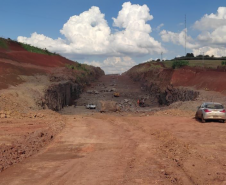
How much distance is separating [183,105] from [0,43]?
4416 cm

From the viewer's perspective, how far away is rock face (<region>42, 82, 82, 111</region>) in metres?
32.8

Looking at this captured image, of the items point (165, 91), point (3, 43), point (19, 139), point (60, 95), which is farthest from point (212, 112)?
point (3, 43)

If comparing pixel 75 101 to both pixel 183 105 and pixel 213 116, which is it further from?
pixel 213 116

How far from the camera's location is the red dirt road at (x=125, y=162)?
24.5 ft

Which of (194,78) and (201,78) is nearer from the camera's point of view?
(201,78)

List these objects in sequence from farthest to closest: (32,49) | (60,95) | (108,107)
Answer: (32,49), (60,95), (108,107)

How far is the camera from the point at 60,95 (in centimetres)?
3856

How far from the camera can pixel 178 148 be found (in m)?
11.3

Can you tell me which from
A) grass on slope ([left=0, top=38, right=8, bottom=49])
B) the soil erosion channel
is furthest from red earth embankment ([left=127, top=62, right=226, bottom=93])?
grass on slope ([left=0, top=38, right=8, bottom=49])

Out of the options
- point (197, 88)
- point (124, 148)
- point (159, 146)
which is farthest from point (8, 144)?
point (197, 88)

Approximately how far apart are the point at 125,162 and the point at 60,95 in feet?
100

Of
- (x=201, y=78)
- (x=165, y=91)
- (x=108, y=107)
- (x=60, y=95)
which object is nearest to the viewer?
(x=108, y=107)

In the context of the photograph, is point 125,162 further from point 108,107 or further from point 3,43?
point 3,43

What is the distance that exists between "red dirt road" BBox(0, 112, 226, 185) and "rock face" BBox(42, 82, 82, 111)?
18.3m
